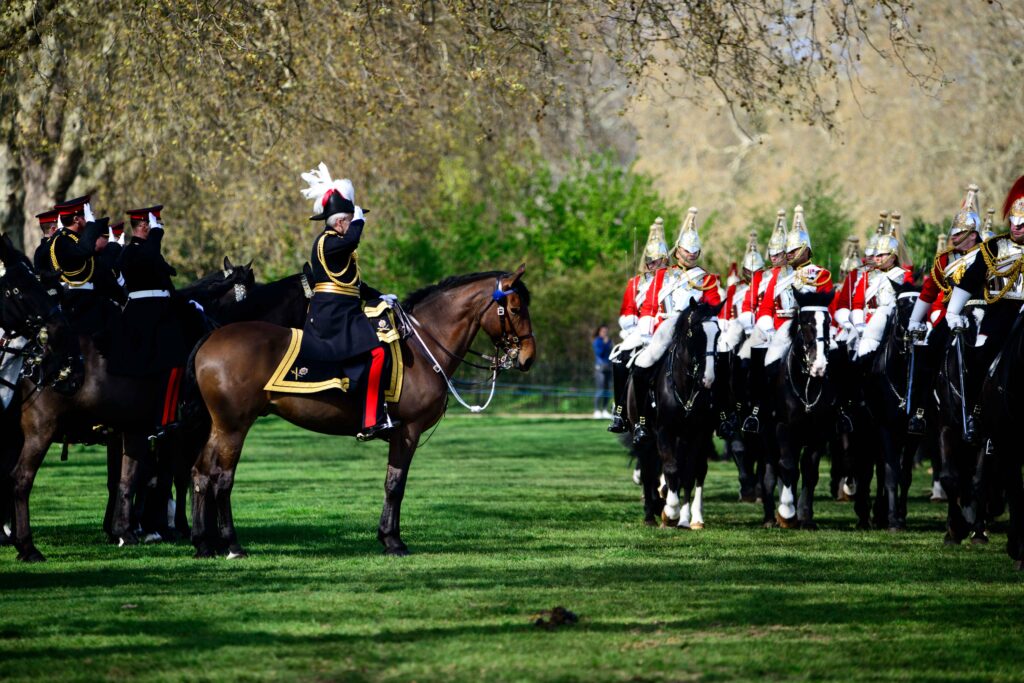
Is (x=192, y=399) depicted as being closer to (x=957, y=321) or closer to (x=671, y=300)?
(x=671, y=300)

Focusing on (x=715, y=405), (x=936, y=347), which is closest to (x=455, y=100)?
(x=715, y=405)

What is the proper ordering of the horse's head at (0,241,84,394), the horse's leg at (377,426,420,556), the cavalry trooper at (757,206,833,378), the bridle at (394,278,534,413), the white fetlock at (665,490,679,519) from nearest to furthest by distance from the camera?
the horse's head at (0,241,84,394) → the horse's leg at (377,426,420,556) → the bridle at (394,278,534,413) → the white fetlock at (665,490,679,519) → the cavalry trooper at (757,206,833,378)

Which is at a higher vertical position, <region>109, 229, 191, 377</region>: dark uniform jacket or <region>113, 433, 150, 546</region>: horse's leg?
<region>109, 229, 191, 377</region>: dark uniform jacket

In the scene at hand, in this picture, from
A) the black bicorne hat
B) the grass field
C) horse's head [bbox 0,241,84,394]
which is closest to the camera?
the grass field

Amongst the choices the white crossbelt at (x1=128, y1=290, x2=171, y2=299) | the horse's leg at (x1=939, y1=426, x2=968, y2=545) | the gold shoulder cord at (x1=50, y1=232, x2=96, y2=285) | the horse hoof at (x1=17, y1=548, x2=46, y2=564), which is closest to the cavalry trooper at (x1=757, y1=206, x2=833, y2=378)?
the horse's leg at (x1=939, y1=426, x2=968, y2=545)

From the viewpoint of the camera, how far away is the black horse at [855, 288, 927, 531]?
617 inches

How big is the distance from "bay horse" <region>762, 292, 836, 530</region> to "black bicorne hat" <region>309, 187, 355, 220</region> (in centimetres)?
490

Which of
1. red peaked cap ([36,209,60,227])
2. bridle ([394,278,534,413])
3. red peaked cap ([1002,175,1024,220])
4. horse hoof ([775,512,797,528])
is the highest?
red peaked cap ([1002,175,1024,220])

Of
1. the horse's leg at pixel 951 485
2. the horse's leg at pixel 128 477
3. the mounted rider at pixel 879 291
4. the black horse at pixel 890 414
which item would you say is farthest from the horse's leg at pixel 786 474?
the horse's leg at pixel 128 477

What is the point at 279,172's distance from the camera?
29.7 meters

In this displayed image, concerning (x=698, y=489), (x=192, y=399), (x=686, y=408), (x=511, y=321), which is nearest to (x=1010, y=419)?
(x=686, y=408)

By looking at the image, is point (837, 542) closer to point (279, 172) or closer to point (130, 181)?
point (279, 172)

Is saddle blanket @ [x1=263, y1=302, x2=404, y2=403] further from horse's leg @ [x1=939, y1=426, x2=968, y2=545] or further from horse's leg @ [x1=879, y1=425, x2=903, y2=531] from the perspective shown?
horse's leg @ [x1=879, y1=425, x2=903, y2=531]

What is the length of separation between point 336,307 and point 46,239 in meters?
2.66
